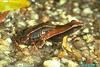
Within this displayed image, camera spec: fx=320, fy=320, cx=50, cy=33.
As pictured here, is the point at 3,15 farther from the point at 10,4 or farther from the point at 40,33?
the point at 40,33

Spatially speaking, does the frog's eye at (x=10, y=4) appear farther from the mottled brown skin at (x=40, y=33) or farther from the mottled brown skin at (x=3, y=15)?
the mottled brown skin at (x=40, y=33)

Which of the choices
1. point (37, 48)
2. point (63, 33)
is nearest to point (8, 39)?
point (37, 48)

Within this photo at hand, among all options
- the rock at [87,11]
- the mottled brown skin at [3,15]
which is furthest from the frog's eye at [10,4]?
the rock at [87,11]

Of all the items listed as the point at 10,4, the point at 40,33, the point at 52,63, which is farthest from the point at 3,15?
the point at 52,63

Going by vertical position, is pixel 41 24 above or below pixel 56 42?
above

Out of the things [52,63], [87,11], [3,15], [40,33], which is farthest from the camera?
[87,11]

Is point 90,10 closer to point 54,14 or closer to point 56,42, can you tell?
point 54,14
